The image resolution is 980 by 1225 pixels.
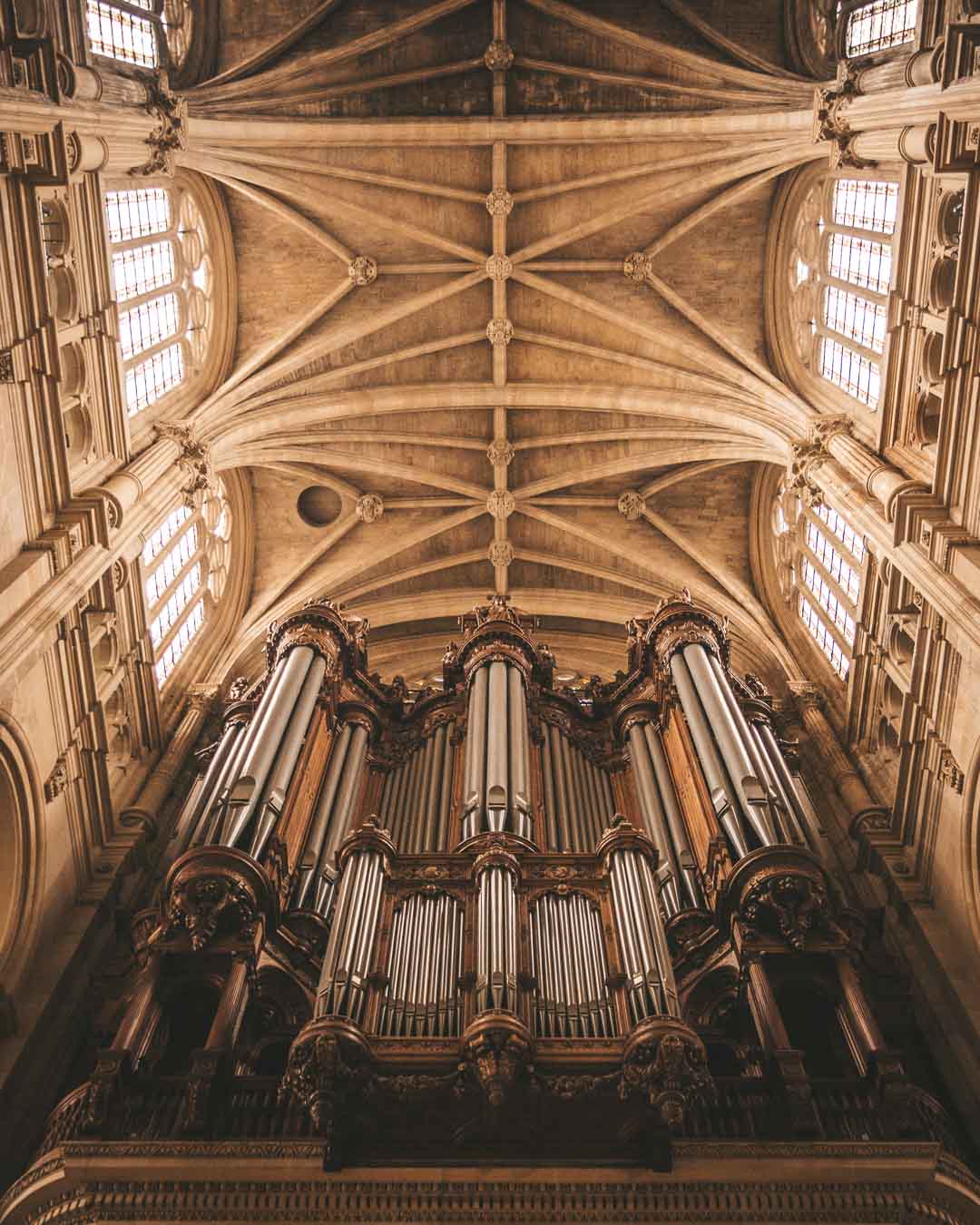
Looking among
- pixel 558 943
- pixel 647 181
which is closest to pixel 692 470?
pixel 647 181

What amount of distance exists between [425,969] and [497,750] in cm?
492

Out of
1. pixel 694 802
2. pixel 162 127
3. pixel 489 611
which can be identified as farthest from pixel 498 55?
pixel 694 802

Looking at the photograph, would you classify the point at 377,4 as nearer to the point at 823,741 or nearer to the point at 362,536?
the point at 362,536

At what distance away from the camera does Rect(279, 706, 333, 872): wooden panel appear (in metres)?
12.5

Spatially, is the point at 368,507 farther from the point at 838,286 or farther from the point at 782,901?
the point at 782,901

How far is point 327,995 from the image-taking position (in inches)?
333

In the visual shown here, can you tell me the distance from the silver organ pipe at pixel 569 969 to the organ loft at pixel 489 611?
50 mm

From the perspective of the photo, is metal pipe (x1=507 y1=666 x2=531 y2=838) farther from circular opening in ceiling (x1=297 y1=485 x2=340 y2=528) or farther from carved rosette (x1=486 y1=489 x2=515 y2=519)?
circular opening in ceiling (x1=297 y1=485 x2=340 y2=528)

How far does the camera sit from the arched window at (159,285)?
17281 mm

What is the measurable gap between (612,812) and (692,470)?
10.9 metres

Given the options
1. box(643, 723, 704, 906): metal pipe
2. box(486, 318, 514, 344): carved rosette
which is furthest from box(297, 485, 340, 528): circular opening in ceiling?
box(643, 723, 704, 906): metal pipe

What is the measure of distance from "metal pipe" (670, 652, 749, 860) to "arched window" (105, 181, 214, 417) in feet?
32.4

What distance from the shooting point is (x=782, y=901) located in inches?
402

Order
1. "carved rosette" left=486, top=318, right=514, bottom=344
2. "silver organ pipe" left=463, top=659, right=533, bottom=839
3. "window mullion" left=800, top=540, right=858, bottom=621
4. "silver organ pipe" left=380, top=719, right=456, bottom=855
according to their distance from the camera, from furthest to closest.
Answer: "carved rosette" left=486, top=318, right=514, bottom=344
"window mullion" left=800, top=540, right=858, bottom=621
"silver organ pipe" left=380, top=719, right=456, bottom=855
"silver organ pipe" left=463, top=659, right=533, bottom=839
